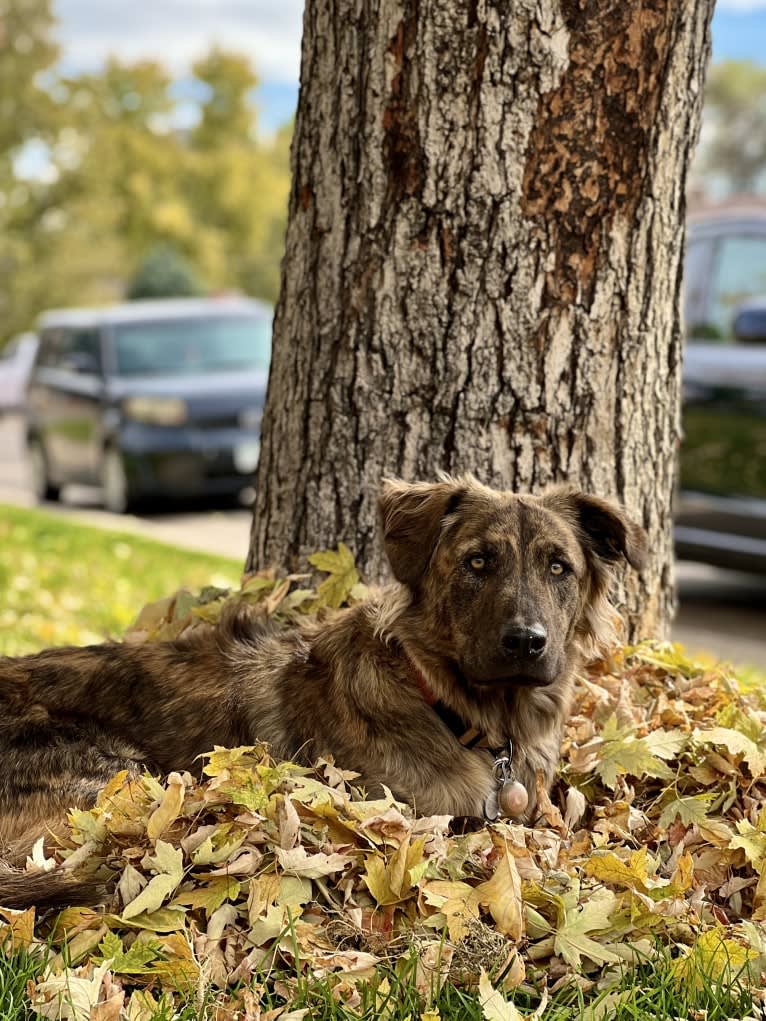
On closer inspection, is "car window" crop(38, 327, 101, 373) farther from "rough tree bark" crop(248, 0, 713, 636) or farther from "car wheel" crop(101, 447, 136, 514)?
"rough tree bark" crop(248, 0, 713, 636)

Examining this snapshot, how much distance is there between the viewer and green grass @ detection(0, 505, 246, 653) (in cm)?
751

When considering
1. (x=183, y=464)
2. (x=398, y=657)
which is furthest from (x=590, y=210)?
(x=183, y=464)

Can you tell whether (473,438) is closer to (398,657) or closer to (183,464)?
(398,657)

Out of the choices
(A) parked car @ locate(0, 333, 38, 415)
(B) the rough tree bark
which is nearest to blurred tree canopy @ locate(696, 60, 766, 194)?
(A) parked car @ locate(0, 333, 38, 415)

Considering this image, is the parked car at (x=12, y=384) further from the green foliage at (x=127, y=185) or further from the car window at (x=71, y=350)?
the car window at (x=71, y=350)

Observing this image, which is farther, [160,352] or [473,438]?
[160,352]

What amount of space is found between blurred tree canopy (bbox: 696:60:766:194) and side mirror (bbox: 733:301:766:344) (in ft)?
344

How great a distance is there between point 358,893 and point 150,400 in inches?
433

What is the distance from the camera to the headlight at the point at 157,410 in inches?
545

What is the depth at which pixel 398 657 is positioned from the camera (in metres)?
3.99

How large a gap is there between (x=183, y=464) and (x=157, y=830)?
34.6ft

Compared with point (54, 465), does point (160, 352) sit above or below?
above

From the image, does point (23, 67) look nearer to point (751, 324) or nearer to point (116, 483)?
point (116, 483)

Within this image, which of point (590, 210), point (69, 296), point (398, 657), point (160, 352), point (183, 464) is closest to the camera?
point (398, 657)
